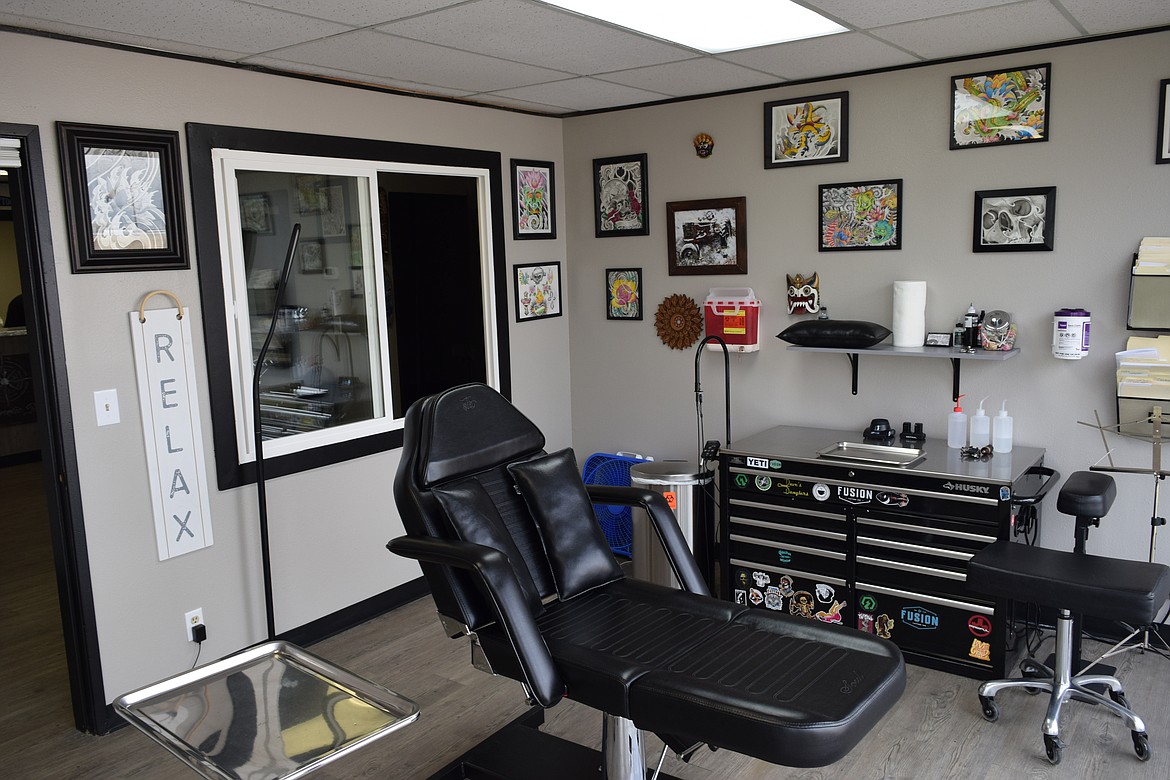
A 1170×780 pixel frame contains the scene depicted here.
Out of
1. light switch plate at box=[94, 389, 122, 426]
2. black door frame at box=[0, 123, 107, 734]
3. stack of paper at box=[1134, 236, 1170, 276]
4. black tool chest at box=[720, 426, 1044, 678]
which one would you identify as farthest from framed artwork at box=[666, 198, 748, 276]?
black door frame at box=[0, 123, 107, 734]

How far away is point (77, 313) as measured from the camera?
9.89ft

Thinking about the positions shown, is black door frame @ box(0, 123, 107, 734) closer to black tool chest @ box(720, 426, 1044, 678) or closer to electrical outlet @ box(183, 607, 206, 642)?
electrical outlet @ box(183, 607, 206, 642)

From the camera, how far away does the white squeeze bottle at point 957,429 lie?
369cm

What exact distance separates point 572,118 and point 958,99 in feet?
6.52

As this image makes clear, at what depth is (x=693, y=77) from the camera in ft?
12.8

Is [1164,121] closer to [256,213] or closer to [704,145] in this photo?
[704,145]

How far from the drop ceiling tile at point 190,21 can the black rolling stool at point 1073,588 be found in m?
2.78

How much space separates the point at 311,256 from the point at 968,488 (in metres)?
2.82

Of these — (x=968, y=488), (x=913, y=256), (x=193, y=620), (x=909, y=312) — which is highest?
(x=913, y=256)

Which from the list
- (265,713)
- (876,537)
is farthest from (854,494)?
(265,713)

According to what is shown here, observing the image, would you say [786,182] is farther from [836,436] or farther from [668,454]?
[668,454]

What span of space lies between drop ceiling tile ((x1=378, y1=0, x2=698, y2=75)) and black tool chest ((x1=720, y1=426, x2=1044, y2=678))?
1652 mm

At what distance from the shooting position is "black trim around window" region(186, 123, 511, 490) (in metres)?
3.33

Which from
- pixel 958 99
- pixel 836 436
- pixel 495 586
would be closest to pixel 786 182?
pixel 958 99
